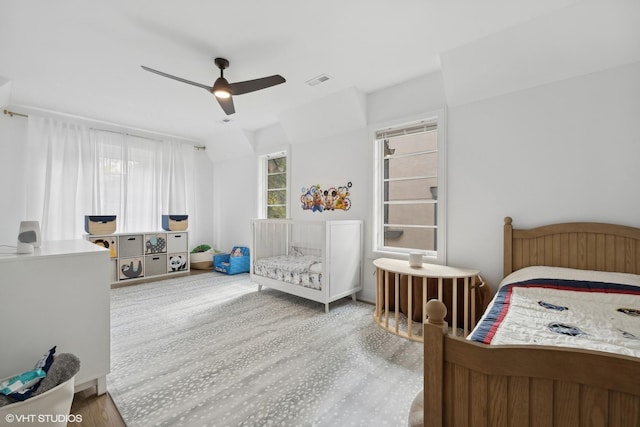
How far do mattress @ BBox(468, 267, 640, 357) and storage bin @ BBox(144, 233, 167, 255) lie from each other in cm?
467

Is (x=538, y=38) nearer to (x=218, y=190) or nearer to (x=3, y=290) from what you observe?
(x=3, y=290)

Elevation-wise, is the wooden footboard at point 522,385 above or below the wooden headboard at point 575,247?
below

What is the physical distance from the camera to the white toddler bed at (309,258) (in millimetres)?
2934

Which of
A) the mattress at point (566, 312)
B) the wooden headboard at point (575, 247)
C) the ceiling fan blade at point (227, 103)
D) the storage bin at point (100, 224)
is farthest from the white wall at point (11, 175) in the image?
the wooden headboard at point (575, 247)

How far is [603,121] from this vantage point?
2035mm

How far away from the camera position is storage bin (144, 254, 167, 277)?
14.3 feet

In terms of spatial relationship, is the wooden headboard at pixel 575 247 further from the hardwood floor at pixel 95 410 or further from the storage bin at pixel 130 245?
the storage bin at pixel 130 245

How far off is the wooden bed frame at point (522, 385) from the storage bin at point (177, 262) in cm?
467

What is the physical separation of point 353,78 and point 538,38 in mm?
1565

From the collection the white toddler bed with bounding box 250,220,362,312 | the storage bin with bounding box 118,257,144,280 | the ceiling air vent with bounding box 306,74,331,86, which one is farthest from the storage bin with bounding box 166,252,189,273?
the ceiling air vent with bounding box 306,74,331,86

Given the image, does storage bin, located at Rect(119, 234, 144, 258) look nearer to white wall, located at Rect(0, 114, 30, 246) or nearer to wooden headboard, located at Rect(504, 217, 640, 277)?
white wall, located at Rect(0, 114, 30, 246)

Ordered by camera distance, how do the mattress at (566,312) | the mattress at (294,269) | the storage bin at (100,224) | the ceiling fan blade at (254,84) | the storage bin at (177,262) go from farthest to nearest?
the storage bin at (177,262), the storage bin at (100,224), the mattress at (294,269), the ceiling fan blade at (254,84), the mattress at (566,312)

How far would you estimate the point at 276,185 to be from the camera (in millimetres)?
4777

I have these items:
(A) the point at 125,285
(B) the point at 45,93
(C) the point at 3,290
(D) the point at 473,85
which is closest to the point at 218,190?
(A) the point at 125,285
